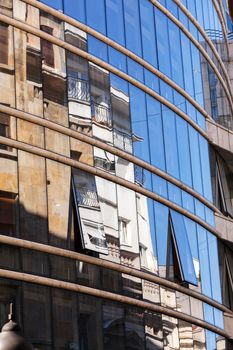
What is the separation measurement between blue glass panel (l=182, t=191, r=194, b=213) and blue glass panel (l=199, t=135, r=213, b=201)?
1536 mm

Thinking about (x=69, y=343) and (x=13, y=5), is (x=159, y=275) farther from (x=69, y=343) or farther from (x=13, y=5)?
(x=13, y=5)

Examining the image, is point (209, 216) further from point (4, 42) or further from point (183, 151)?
point (4, 42)

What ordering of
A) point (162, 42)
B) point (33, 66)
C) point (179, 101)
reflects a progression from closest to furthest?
1. point (33, 66)
2. point (162, 42)
3. point (179, 101)

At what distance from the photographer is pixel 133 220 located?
24.6 metres

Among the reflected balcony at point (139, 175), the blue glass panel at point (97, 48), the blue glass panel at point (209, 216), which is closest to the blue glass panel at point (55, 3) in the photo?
the blue glass panel at point (97, 48)

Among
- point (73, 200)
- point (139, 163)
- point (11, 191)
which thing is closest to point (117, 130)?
point (139, 163)

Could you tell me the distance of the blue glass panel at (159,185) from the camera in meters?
26.4

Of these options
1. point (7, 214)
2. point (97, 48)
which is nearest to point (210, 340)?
point (97, 48)

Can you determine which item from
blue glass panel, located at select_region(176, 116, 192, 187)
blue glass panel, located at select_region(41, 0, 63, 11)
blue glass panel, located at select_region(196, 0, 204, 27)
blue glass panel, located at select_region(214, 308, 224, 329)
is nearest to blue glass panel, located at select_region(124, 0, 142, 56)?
blue glass panel, located at select_region(176, 116, 192, 187)

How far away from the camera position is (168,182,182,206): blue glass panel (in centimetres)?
2739

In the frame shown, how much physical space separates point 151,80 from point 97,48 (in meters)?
3.01

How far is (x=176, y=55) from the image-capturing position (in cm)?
2969

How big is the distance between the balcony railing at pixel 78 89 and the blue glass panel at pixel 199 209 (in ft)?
23.2

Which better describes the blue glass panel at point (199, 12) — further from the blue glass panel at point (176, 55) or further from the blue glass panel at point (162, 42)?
the blue glass panel at point (162, 42)
